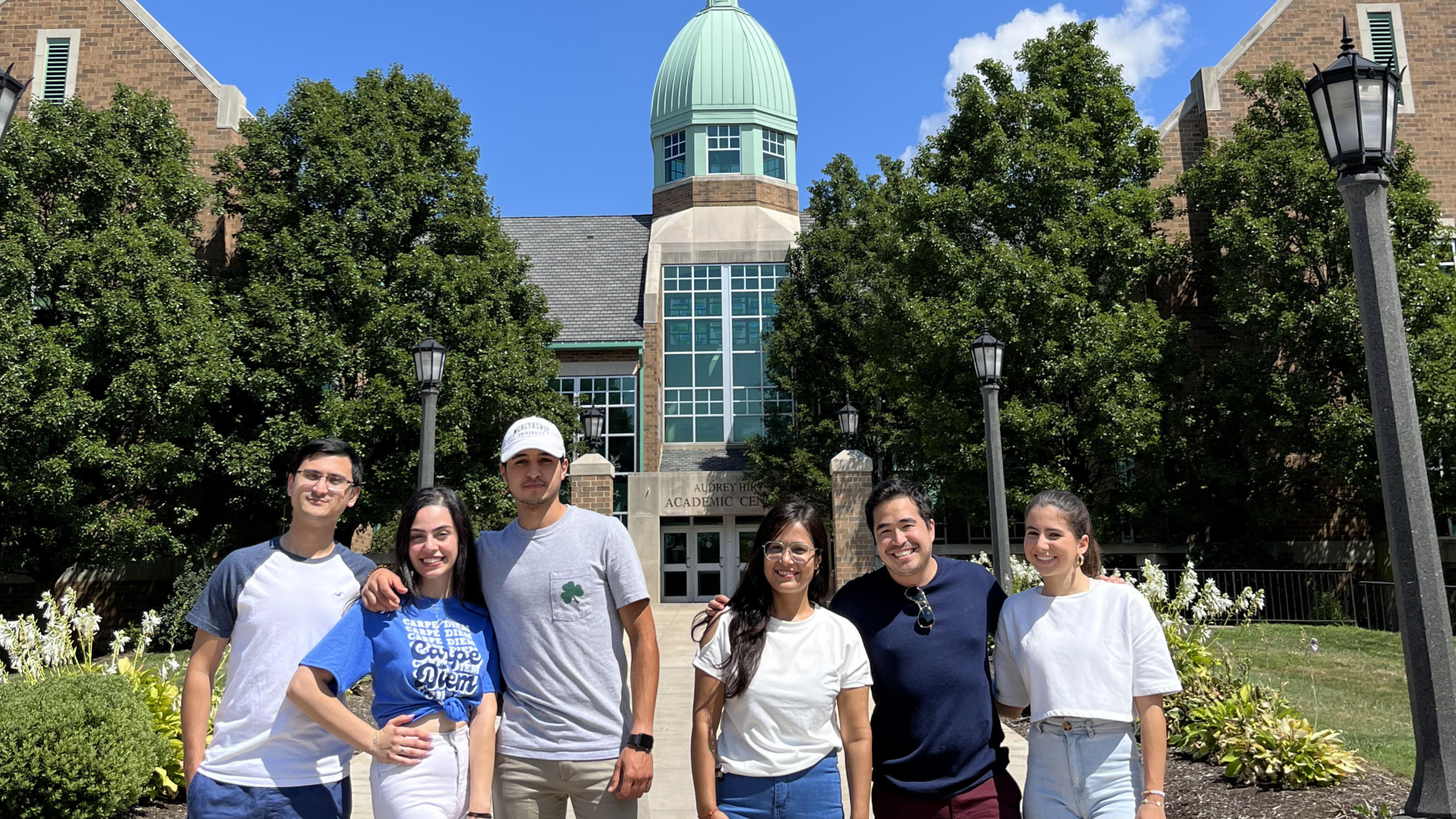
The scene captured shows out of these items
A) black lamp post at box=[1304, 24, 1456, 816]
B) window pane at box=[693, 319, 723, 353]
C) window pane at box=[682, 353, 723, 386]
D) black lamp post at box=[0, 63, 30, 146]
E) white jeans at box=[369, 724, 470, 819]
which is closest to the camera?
white jeans at box=[369, 724, 470, 819]

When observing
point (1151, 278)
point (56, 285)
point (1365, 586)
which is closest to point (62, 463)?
point (56, 285)

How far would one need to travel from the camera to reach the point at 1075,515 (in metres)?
3.21

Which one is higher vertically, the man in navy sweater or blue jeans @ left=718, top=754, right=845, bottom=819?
the man in navy sweater

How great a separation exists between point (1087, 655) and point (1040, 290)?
13.7 m

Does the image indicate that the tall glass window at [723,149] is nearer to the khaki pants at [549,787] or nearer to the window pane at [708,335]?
the window pane at [708,335]

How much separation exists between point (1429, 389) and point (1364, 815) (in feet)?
39.7

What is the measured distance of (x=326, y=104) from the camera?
17188 mm

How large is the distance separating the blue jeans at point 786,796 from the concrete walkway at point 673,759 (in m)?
2.35

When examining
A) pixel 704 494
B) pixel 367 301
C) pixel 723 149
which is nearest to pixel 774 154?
pixel 723 149

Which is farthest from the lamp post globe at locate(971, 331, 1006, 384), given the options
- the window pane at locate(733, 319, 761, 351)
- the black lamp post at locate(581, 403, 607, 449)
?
the window pane at locate(733, 319, 761, 351)

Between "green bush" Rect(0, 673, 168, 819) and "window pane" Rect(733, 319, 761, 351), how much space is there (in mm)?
20551

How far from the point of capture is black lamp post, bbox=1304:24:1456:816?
472cm

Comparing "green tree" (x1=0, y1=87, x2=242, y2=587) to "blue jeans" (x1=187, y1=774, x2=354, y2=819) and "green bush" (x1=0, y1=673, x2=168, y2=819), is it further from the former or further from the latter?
"blue jeans" (x1=187, y1=774, x2=354, y2=819)

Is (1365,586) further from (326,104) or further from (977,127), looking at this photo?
(326,104)
